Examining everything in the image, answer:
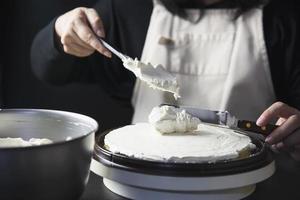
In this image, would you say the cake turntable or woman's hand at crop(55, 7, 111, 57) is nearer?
the cake turntable

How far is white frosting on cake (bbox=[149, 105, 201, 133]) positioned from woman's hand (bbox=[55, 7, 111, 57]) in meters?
0.19

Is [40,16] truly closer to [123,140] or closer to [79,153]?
[123,140]

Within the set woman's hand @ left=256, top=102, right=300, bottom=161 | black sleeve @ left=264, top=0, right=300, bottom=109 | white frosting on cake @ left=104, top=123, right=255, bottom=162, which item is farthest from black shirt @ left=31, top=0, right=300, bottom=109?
white frosting on cake @ left=104, top=123, right=255, bottom=162

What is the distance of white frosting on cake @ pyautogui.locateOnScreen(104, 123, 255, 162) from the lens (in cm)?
60

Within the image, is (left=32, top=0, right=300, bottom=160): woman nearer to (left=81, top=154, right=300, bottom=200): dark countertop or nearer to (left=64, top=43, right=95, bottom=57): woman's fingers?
(left=64, top=43, right=95, bottom=57): woman's fingers

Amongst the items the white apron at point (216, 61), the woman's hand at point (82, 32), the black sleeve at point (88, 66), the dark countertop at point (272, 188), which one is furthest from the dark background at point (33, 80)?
the dark countertop at point (272, 188)

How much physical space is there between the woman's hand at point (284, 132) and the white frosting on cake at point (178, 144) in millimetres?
101

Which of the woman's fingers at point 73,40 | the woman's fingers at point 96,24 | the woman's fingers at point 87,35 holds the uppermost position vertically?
the woman's fingers at point 96,24

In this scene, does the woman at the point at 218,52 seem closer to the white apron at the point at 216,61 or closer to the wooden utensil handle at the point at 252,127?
the white apron at the point at 216,61

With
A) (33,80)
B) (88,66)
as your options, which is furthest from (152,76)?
(33,80)

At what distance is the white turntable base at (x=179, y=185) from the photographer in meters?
0.58

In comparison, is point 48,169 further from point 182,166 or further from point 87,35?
point 87,35

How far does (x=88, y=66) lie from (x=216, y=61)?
33 cm

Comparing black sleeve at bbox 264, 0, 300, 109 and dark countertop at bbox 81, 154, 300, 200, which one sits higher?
black sleeve at bbox 264, 0, 300, 109
